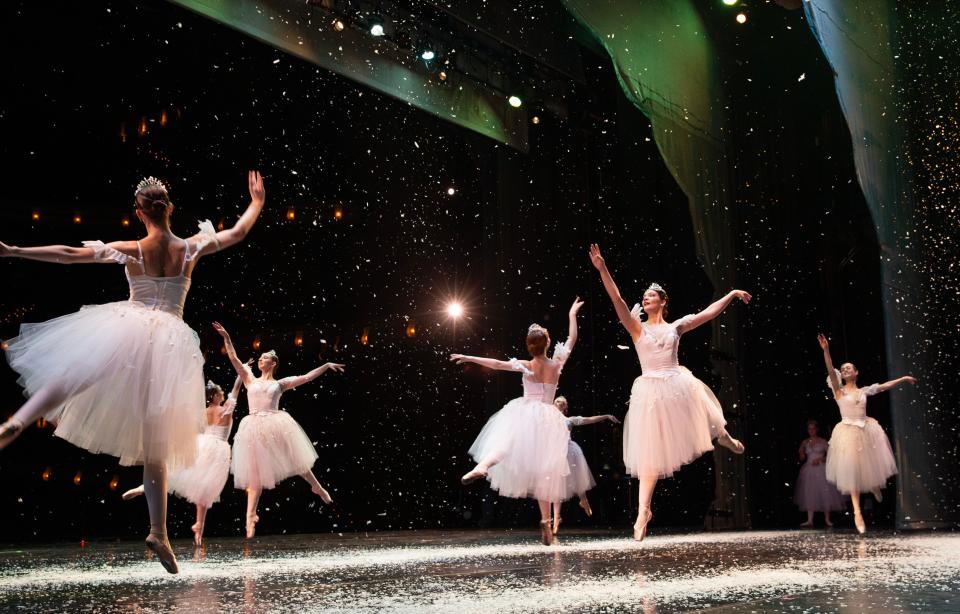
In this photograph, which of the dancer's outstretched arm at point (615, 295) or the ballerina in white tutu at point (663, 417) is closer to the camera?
the dancer's outstretched arm at point (615, 295)

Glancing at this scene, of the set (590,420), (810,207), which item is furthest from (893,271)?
(590,420)

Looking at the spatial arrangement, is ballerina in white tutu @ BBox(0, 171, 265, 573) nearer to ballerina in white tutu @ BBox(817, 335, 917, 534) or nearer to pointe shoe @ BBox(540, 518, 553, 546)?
pointe shoe @ BBox(540, 518, 553, 546)

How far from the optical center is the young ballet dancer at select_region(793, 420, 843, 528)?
27.2ft

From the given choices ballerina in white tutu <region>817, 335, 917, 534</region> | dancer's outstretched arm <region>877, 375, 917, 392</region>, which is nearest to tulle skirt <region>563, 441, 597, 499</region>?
ballerina in white tutu <region>817, 335, 917, 534</region>

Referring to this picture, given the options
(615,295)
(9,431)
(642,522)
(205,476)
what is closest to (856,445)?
(642,522)

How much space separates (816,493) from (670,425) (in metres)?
4.23

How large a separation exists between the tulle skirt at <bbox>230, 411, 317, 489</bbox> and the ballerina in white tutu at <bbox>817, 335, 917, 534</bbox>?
4.13m

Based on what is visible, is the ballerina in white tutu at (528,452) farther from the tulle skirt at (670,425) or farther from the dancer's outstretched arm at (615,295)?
the dancer's outstretched arm at (615,295)

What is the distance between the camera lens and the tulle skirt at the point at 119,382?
2771 mm

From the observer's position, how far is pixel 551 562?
3518 millimetres

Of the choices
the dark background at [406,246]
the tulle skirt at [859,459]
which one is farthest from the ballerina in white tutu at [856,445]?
the dark background at [406,246]

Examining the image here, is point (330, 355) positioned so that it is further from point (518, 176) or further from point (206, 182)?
point (518, 176)

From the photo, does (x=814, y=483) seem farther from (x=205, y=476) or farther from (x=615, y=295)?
(x=205, y=476)

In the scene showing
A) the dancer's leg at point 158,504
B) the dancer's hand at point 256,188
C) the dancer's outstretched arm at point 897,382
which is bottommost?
the dancer's leg at point 158,504
